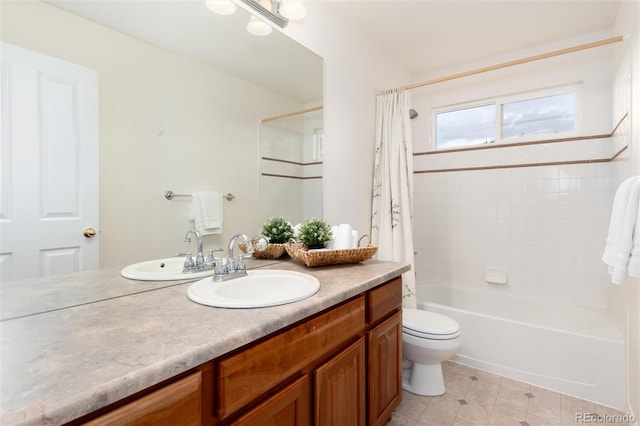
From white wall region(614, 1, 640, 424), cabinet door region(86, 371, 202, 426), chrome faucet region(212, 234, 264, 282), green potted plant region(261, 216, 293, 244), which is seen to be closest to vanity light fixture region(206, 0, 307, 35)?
green potted plant region(261, 216, 293, 244)

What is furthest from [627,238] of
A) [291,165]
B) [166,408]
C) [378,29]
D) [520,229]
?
[378,29]

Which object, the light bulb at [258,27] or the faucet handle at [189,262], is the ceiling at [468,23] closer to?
the light bulb at [258,27]

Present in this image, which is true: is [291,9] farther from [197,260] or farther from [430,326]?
[430,326]

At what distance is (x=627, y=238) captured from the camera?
131cm

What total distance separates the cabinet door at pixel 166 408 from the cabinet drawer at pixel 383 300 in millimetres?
828

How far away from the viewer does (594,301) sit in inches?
95.8

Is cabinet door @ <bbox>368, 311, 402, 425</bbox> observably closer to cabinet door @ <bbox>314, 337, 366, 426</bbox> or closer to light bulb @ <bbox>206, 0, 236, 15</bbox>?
cabinet door @ <bbox>314, 337, 366, 426</bbox>

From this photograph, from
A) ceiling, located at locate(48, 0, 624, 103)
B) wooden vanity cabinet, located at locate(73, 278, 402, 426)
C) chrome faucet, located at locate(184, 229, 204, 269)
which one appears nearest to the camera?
wooden vanity cabinet, located at locate(73, 278, 402, 426)

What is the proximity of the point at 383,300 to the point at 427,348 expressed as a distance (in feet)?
2.13

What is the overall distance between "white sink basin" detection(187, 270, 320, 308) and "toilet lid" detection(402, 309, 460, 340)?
3.22ft

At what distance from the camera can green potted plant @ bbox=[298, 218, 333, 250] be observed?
1668 millimetres

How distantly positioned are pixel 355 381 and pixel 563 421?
131cm

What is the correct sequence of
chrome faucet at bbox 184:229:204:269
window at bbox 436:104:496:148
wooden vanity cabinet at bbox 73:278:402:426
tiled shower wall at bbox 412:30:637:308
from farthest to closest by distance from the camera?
1. window at bbox 436:104:496:148
2. tiled shower wall at bbox 412:30:637:308
3. chrome faucet at bbox 184:229:204:269
4. wooden vanity cabinet at bbox 73:278:402:426

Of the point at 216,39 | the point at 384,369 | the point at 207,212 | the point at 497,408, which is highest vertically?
the point at 216,39
